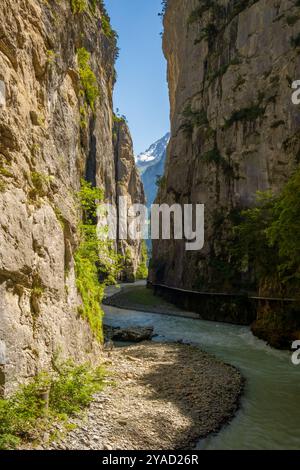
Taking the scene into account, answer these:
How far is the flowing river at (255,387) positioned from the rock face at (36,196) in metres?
5.57

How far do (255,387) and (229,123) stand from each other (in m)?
32.5

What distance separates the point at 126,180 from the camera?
94.6 metres

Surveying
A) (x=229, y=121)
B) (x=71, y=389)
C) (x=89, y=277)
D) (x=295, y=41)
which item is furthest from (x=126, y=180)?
(x=71, y=389)

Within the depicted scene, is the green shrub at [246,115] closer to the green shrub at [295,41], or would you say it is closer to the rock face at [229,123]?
the rock face at [229,123]

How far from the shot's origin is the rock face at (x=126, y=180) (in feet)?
283

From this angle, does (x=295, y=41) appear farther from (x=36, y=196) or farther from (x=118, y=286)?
(x=36, y=196)

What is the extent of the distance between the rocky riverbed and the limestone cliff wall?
20.7 meters

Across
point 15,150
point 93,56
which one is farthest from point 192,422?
point 93,56

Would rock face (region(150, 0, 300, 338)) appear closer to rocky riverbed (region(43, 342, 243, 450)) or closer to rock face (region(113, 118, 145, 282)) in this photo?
rocky riverbed (region(43, 342, 243, 450))

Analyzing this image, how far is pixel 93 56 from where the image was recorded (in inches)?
2138

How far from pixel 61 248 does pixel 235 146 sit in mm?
31092

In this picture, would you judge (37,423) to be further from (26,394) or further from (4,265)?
(4,265)

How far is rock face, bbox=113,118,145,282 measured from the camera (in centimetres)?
8619

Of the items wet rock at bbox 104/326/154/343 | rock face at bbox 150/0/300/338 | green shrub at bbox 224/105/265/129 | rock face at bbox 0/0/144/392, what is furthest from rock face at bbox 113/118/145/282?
rock face at bbox 0/0/144/392
